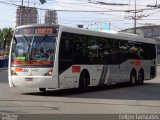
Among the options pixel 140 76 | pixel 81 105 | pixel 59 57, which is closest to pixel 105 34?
pixel 59 57

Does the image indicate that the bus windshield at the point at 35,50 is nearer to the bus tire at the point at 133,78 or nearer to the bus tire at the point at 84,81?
the bus tire at the point at 84,81

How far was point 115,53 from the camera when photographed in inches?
961

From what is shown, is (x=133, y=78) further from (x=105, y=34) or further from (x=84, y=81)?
(x=84, y=81)

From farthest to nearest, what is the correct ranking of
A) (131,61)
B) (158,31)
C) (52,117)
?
(158,31), (131,61), (52,117)

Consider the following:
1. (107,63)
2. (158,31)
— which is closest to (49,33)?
(107,63)

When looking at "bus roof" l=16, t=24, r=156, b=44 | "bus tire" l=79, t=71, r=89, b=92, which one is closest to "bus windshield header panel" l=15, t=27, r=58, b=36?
"bus roof" l=16, t=24, r=156, b=44

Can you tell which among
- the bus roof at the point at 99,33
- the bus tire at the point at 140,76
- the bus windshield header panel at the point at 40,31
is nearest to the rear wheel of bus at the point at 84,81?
the bus roof at the point at 99,33

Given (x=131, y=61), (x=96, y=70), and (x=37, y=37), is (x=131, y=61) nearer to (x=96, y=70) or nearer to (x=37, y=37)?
(x=96, y=70)

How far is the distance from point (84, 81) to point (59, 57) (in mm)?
2458

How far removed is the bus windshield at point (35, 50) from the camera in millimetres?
18891

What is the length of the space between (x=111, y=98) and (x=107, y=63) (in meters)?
5.02

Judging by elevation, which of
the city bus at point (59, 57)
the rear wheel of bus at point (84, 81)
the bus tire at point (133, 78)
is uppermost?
the city bus at point (59, 57)

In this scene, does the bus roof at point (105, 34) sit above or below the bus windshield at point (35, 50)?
above

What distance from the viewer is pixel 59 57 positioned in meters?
19.0
